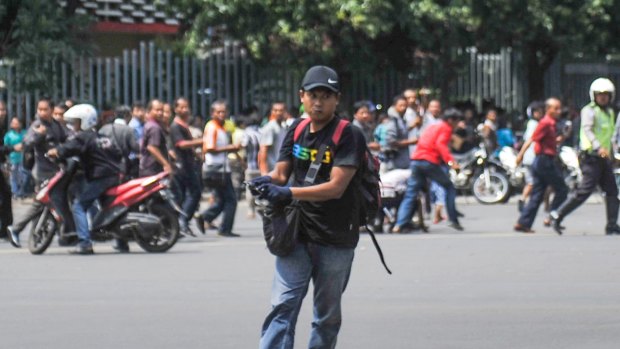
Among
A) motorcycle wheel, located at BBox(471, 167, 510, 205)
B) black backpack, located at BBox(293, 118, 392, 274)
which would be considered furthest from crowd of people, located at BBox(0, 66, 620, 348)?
black backpack, located at BBox(293, 118, 392, 274)

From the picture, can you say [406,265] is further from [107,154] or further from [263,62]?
[263,62]

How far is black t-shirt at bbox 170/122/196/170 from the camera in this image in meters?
19.3

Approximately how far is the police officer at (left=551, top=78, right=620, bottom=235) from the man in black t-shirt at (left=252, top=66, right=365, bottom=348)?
35.5 ft

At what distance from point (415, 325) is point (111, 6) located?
77.8 ft

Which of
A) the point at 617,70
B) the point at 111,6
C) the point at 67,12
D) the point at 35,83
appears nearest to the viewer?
the point at 35,83

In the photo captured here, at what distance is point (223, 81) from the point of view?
31719 millimetres

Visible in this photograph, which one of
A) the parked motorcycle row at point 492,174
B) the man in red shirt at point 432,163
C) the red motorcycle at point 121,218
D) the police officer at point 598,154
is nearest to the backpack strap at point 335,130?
the red motorcycle at point 121,218

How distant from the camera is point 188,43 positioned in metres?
30.2

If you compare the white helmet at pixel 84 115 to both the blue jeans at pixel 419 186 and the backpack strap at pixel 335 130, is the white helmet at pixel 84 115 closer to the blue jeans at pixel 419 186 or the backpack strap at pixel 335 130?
the blue jeans at pixel 419 186

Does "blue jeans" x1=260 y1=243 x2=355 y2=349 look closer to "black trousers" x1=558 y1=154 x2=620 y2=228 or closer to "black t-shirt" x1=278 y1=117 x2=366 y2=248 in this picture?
"black t-shirt" x1=278 y1=117 x2=366 y2=248

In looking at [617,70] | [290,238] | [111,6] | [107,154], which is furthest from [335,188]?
[617,70]

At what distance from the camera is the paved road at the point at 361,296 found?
10.3 meters

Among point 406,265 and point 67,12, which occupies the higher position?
point 67,12

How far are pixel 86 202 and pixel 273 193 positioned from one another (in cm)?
945
